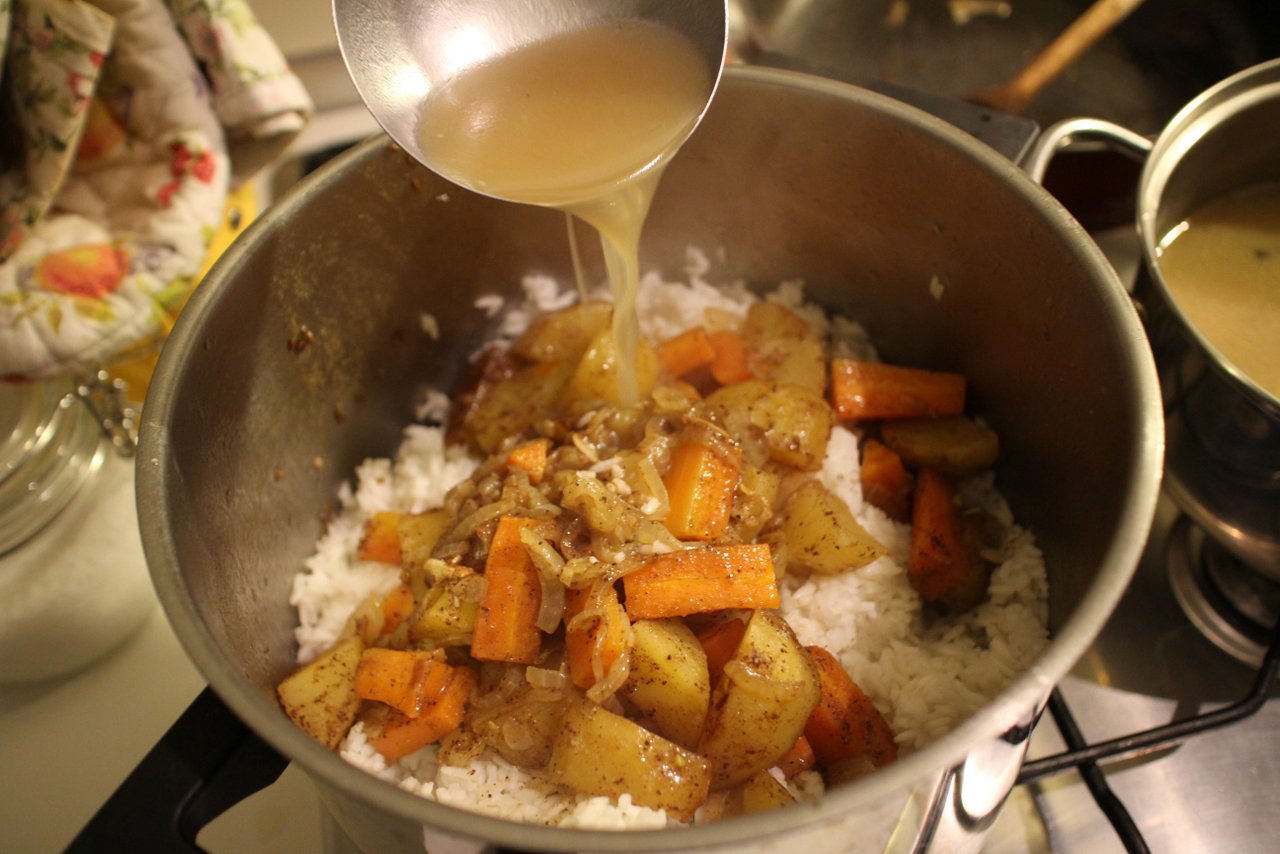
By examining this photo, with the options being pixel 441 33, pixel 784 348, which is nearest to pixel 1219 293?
pixel 784 348

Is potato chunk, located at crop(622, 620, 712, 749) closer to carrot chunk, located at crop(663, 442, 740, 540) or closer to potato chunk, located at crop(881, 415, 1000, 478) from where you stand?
carrot chunk, located at crop(663, 442, 740, 540)

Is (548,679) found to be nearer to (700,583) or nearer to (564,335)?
(700,583)

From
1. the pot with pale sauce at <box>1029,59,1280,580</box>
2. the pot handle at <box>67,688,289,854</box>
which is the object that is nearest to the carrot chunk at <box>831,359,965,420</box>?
the pot with pale sauce at <box>1029,59,1280,580</box>

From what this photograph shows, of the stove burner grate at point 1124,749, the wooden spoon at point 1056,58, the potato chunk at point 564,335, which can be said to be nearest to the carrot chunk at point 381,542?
the potato chunk at point 564,335

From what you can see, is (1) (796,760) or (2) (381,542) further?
(2) (381,542)

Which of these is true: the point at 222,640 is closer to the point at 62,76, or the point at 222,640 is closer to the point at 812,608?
the point at 812,608

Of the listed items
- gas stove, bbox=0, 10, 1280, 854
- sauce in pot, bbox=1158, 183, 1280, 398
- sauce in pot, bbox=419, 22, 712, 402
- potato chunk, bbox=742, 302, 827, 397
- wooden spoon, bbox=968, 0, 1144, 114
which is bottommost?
gas stove, bbox=0, 10, 1280, 854

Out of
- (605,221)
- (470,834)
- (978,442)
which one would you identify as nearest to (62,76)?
(605,221)
